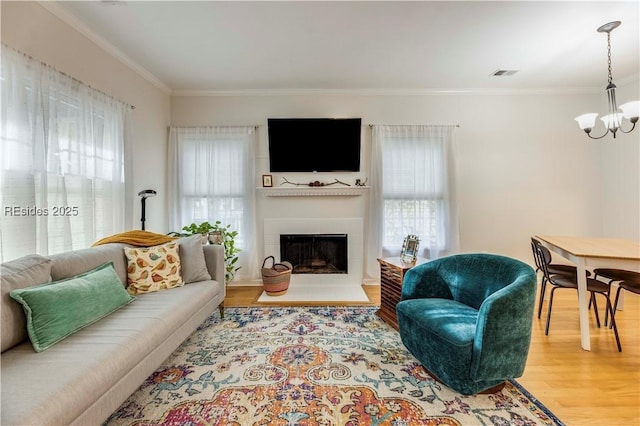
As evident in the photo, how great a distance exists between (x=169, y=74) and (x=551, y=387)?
4634 millimetres

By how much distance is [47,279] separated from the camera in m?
1.60

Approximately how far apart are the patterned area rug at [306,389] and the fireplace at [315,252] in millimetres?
1422

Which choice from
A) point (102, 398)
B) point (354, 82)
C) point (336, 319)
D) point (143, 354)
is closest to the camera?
point (102, 398)

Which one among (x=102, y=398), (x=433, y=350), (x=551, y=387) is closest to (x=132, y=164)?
(x=102, y=398)

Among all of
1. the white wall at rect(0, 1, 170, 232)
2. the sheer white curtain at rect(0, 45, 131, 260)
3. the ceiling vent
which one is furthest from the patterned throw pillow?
the ceiling vent

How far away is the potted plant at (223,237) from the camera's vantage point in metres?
3.18

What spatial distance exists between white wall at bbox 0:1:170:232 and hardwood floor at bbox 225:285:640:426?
388 centimetres

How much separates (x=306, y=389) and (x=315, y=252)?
224cm

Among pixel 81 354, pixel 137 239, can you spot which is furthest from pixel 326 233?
pixel 81 354

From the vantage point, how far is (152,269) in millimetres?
2244

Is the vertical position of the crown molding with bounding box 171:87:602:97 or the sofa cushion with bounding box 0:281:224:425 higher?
the crown molding with bounding box 171:87:602:97

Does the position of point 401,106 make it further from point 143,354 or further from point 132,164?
point 143,354

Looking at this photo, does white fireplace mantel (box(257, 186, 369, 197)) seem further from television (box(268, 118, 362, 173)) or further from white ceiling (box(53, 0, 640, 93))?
white ceiling (box(53, 0, 640, 93))

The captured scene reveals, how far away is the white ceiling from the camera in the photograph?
→ 2.17 m
